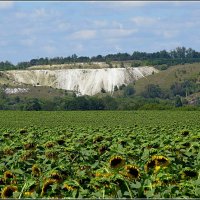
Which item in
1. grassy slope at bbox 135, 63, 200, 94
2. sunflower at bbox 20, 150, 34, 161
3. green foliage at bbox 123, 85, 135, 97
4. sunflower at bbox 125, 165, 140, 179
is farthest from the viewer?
green foliage at bbox 123, 85, 135, 97

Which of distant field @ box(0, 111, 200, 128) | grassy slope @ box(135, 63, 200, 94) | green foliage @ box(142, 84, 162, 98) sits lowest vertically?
green foliage @ box(142, 84, 162, 98)

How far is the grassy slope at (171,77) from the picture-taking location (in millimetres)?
171375

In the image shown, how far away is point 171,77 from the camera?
574 feet

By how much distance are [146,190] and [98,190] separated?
1.37ft

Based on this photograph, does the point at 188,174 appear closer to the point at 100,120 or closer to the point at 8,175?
the point at 8,175

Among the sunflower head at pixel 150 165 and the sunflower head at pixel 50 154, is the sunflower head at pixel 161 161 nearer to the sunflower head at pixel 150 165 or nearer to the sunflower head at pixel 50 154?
the sunflower head at pixel 150 165

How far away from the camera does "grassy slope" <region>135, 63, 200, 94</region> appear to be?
171m

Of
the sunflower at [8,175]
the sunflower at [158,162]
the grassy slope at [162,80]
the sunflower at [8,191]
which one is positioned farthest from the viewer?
the grassy slope at [162,80]

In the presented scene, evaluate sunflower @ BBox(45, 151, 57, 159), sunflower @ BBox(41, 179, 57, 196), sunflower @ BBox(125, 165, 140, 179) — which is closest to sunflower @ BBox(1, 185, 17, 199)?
sunflower @ BBox(41, 179, 57, 196)

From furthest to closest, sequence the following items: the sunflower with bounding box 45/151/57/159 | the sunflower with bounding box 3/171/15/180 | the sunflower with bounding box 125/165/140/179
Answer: the sunflower with bounding box 45/151/57/159 < the sunflower with bounding box 3/171/15/180 < the sunflower with bounding box 125/165/140/179

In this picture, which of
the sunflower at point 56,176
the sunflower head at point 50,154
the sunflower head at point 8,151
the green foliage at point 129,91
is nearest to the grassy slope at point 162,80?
the green foliage at point 129,91

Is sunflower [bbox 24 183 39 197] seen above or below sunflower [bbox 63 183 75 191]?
below

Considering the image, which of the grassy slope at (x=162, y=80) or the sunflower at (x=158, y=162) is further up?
the sunflower at (x=158, y=162)

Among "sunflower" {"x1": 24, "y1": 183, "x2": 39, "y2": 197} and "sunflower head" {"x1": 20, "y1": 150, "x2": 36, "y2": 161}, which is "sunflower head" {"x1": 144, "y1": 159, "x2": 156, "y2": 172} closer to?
"sunflower" {"x1": 24, "y1": 183, "x2": 39, "y2": 197}
